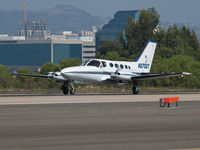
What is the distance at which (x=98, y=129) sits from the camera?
69.6 ft

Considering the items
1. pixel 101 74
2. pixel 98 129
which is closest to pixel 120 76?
pixel 101 74

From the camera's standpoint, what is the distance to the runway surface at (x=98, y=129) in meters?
17.3

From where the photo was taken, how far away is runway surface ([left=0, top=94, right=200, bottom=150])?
17328mm

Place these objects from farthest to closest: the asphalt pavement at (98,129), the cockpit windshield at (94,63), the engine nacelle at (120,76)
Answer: the engine nacelle at (120,76), the cockpit windshield at (94,63), the asphalt pavement at (98,129)

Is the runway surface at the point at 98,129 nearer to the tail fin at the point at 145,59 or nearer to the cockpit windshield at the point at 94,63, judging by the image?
the cockpit windshield at the point at 94,63

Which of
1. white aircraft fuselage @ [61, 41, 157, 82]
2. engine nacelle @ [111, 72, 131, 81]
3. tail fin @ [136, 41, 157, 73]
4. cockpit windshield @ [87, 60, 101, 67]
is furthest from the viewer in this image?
tail fin @ [136, 41, 157, 73]

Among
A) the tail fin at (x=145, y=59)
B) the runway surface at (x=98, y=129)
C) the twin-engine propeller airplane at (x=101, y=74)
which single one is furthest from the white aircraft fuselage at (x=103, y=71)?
the runway surface at (x=98, y=129)

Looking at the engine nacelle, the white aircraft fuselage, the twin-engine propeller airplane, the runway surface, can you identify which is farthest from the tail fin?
the runway surface

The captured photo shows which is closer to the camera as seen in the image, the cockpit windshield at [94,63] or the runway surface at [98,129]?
the runway surface at [98,129]

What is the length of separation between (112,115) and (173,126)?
5.41 meters

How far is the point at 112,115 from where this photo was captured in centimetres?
2714

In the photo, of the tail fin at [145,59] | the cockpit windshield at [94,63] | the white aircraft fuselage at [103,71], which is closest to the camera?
the white aircraft fuselage at [103,71]

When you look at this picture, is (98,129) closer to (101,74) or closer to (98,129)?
(98,129)

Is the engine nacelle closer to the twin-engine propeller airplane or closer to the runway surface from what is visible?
the twin-engine propeller airplane
